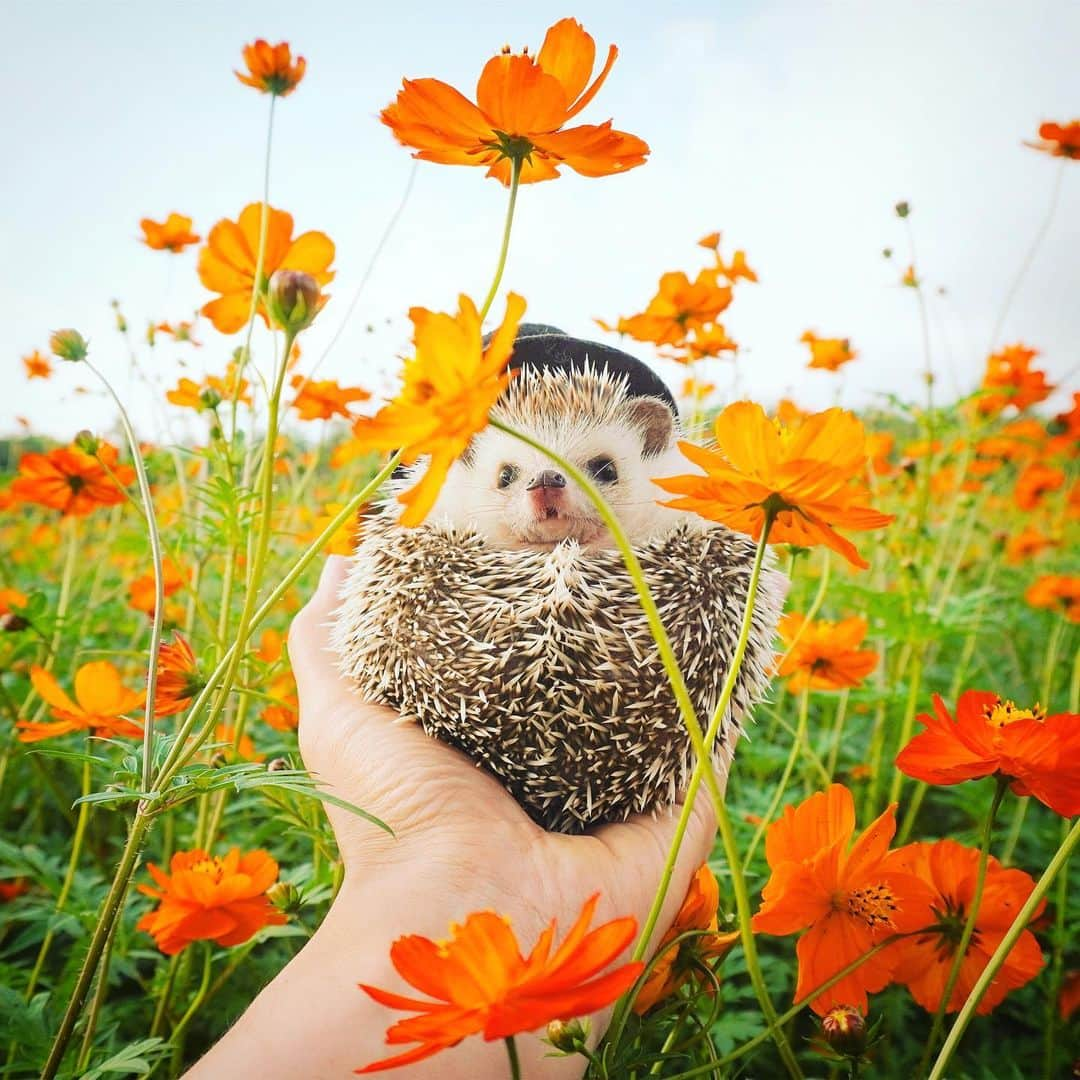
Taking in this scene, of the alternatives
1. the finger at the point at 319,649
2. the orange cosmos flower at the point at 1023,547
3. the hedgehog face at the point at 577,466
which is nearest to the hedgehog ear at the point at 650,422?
the hedgehog face at the point at 577,466

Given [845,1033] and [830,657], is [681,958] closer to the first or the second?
[845,1033]

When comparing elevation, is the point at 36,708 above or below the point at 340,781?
below

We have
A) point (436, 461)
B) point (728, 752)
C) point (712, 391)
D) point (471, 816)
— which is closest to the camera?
point (436, 461)

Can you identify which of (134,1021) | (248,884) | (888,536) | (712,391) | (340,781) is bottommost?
(134,1021)

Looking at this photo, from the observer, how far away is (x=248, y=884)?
39.2 inches

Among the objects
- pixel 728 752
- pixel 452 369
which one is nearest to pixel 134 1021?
pixel 728 752

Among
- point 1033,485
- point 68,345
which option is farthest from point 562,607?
point 1033,485

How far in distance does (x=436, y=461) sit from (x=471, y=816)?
1.66 feet

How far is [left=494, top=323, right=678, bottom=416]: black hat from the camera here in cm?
94

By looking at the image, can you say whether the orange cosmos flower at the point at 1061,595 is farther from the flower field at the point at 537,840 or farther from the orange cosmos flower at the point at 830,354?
the orange cosmos flower at the point at 830,354

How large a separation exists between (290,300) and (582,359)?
1.16 feet

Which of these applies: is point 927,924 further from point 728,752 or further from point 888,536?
point 888,536

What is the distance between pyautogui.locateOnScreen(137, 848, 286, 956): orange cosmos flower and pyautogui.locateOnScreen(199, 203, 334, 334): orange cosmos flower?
0.72 meters

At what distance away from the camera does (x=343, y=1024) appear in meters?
0.75
